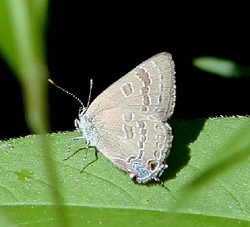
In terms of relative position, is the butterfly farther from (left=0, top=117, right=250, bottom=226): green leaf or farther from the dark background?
the dark background

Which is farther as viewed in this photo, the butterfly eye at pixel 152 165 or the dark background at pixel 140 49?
the dark background at pixel 140 49

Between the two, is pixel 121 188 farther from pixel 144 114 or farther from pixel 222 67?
pixel 222 67

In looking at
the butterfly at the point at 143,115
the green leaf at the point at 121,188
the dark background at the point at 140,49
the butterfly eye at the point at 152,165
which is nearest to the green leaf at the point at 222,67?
the green leaf at the point at 121,188

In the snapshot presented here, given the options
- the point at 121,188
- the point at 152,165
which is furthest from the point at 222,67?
the point at 121,188

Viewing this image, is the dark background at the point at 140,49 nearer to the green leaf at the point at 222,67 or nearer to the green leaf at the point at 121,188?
the green leaf at the point at 222,67

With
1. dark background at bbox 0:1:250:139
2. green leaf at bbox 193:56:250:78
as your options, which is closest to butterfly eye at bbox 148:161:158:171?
green leaf at bbox 193:56:250:78

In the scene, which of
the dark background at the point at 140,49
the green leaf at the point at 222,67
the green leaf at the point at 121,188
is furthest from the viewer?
the dark background at the point at 140,49

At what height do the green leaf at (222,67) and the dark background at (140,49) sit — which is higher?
the green leaf at (222,67)
